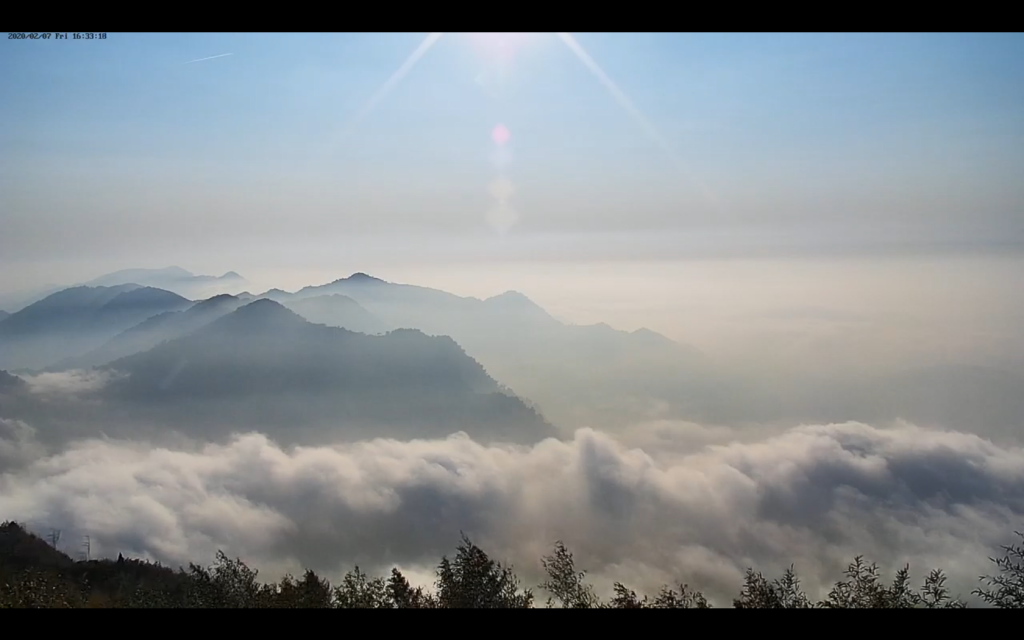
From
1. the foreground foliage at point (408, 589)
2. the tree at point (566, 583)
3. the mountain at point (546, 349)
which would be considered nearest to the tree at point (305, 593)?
the foreground foliage at point (408, 589)

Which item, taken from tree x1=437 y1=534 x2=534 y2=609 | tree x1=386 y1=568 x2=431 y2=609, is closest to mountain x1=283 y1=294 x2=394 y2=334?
tree x1=437 y1=534 x2=534 y2=609

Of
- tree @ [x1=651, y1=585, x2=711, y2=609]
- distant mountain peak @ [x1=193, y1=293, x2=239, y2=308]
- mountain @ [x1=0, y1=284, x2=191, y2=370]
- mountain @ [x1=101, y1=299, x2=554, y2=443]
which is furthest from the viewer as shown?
mountain @ [x1=101, y1=299, x2=554, y2=443]

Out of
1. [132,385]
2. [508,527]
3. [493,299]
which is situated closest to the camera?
[508,527]

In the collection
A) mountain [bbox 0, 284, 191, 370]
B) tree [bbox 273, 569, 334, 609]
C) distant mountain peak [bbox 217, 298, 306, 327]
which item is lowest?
tree [bbox 273, 569, 334, 609]

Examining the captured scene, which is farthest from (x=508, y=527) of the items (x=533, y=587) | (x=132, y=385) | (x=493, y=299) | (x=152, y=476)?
(x=132, y=385)

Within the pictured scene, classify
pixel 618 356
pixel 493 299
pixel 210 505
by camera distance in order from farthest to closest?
pixel 618 356, pixel 493 299, pixel 210 505

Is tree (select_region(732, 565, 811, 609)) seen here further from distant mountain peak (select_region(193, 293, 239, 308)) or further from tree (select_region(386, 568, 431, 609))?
distant mountain peak (select_region(193, 293, 239, 308))

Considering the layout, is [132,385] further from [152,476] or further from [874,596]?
[874,596]

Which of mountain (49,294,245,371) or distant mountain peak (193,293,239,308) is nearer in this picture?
distant mountain peak (193,293,239,308)
